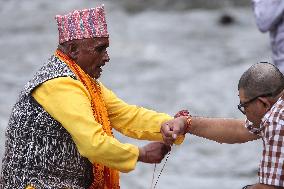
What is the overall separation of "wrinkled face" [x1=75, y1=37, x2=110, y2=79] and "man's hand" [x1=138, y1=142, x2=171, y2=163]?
55cm

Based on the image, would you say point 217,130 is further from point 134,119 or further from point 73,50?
point 73,50

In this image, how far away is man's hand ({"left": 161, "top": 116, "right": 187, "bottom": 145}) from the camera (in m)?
4.92

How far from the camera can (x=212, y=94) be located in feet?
43.8

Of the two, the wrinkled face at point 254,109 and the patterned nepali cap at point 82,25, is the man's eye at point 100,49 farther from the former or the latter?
the wrinkled face at point 254,109

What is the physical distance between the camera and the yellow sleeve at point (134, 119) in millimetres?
5191

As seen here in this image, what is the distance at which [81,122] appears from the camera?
4516 millimetres

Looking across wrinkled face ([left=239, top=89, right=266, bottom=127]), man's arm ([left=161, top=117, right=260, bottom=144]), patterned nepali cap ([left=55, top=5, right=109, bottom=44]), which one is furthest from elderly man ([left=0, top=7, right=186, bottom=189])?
wrinkled face ([left=239, top=89, right=266, bottom=127])

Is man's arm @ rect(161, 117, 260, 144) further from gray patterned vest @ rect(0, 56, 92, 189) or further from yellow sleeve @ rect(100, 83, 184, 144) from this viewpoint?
gray patterned vest @ rect(0, 56, 92, 189)

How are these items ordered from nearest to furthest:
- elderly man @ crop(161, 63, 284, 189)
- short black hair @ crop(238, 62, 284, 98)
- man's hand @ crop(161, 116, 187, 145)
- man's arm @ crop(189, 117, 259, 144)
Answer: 1. elderly man @ crop(161, 63, 284, 189)
2. short black hair @ crop(238, 62, 284, 98)
3. man's hand @ crop(161, 116, 187, 145)
4. man's arm @ crop(189, 117, 259, 144)

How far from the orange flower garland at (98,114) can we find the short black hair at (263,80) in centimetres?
102

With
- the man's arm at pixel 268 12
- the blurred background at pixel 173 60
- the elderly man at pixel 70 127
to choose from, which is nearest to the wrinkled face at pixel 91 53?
the elderly man at pixel 70 127

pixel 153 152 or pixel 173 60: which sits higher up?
pixel 173 60

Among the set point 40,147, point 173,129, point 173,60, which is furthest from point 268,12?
point 173,60

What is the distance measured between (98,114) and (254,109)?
105 cm
